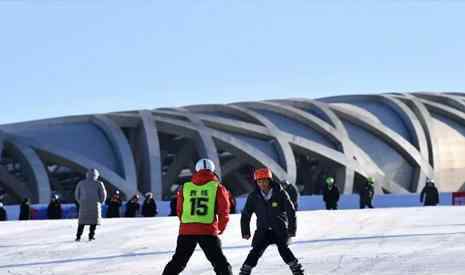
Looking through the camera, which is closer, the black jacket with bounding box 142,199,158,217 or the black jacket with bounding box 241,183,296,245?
the black jacket with bounding box 241,183,296,245

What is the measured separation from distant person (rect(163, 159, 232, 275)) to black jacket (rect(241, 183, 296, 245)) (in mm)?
693

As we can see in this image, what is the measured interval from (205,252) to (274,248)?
5316mm

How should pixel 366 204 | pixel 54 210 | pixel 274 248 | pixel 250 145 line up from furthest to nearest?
Answer: pixel 250 145, pixel 366 204, pixel 54 210, pixel 274 248

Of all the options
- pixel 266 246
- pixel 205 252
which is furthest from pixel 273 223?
pixel 205 252

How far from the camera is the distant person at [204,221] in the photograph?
26.3 feet

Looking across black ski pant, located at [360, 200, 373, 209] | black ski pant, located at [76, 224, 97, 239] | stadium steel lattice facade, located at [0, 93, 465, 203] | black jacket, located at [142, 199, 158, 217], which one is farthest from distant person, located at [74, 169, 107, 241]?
stadium steel lattice facade, located at [0, 93, 465, 203]

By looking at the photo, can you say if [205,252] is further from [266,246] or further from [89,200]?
[89,200]

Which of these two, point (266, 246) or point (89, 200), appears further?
point (89, 200)

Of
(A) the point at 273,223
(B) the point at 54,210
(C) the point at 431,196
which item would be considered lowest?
(C) the point at 431,196

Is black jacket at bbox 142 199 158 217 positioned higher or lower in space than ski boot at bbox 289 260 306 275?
lower

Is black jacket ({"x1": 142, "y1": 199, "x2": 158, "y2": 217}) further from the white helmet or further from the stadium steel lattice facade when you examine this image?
the white helmet

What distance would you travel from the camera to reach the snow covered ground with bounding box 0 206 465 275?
10477 millimetres

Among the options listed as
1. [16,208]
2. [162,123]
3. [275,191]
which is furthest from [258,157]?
[275,191]

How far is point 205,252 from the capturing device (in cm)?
802
